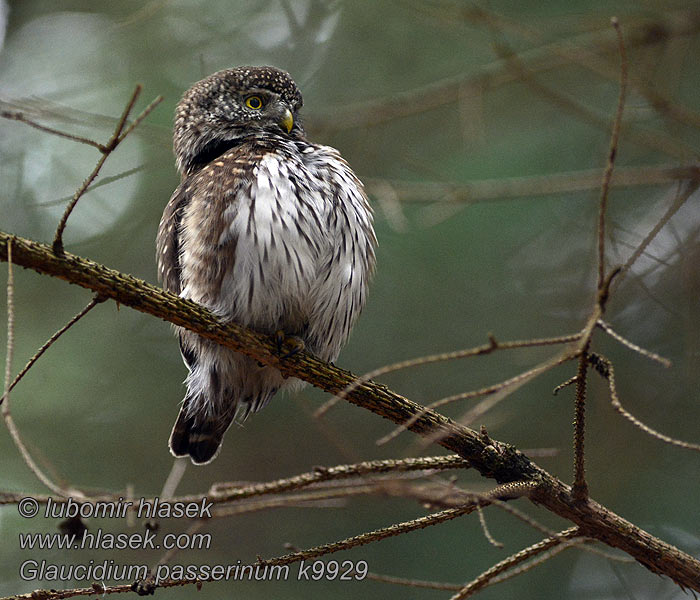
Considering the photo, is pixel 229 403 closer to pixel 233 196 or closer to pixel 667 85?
pixel 233 196

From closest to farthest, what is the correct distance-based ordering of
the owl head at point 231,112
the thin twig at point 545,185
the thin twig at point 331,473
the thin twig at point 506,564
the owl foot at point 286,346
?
the thin twig at point 331,473 < the thin twig at point 506,564 < the owl foot at point 286,346 < the thin twig at point 545,185 < the owl head at point 231,112

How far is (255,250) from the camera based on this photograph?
296 centimetres

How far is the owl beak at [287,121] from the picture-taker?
370 centimetres

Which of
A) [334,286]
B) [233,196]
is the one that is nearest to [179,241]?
[233,196]

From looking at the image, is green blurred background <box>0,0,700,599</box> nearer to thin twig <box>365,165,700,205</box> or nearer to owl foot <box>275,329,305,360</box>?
thin twig <box>365,165,700,205</box>

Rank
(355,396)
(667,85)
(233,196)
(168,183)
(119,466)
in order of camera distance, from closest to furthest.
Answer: (355,396) → (233,196) → (667,85) → (119,466) → (168,183)

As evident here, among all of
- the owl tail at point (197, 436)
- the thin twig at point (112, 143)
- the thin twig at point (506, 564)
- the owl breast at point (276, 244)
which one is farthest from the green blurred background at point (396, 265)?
the thin twig at point (112, 143)

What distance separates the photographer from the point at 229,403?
3426 millimetres

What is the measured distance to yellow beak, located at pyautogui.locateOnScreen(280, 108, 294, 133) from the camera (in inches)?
146

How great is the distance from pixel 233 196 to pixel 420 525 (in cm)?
154

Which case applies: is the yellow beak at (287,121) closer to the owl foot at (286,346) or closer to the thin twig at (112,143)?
the owl foot at (286,346)

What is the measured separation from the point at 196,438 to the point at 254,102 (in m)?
1.65

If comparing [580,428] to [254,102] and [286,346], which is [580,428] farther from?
[254,102]

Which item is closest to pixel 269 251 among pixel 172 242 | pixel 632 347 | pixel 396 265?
pixel 172 242
